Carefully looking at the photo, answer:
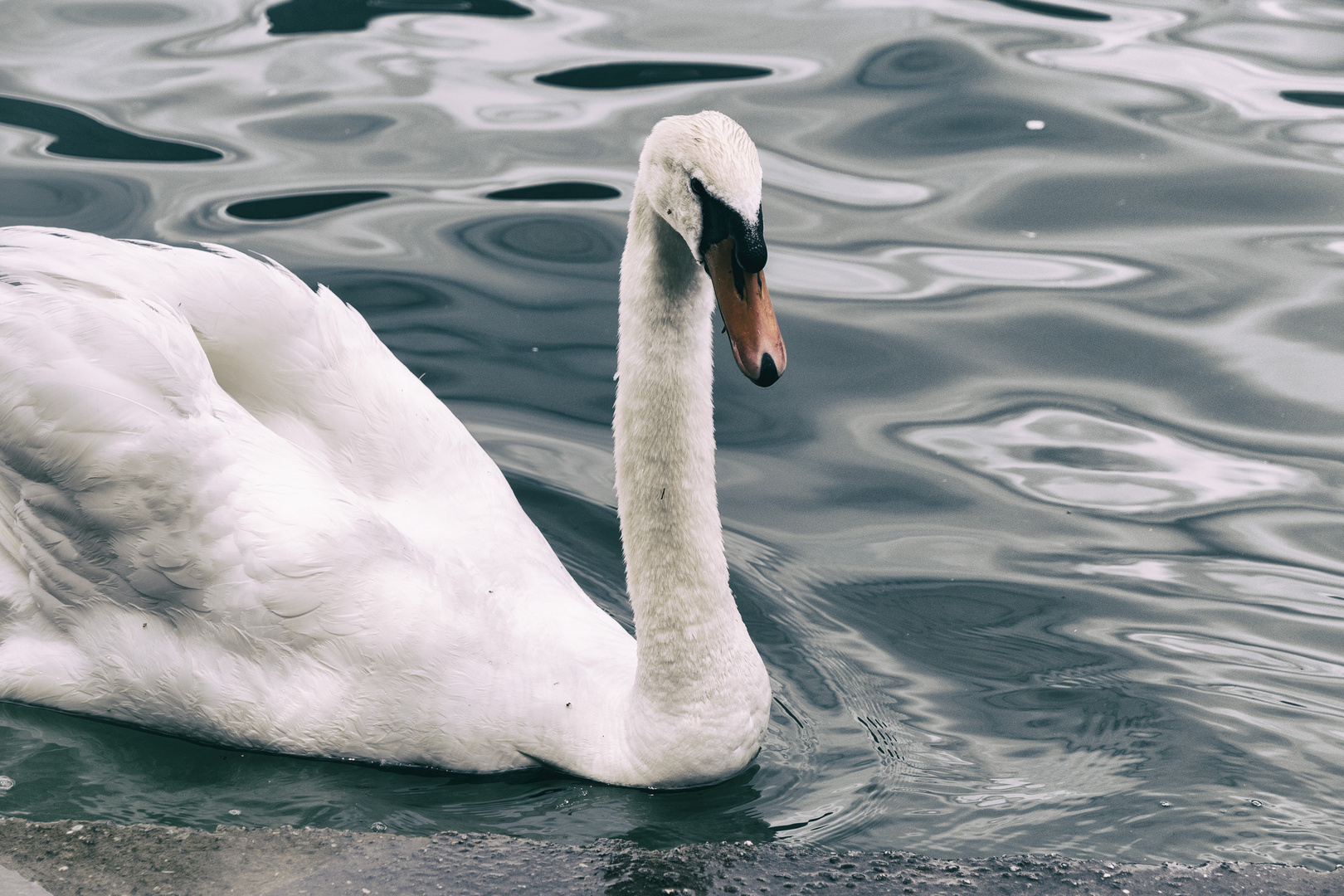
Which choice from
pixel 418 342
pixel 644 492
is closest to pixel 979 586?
pixel 644 492

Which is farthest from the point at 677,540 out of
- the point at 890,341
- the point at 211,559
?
the point at 890,341

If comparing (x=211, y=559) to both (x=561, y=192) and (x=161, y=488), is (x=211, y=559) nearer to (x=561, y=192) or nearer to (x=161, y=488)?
(x=161, y=488)

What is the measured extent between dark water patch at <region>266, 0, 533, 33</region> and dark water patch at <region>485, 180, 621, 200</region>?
246 cm

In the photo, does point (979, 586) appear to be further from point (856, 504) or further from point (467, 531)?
point (467, 531)

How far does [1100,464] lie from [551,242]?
10.0ft

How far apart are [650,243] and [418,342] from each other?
3.29m

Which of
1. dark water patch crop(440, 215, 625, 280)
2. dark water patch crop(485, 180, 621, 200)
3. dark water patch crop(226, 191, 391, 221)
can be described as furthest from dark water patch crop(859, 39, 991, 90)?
dark water patch crop(226, 191, 391, 221)

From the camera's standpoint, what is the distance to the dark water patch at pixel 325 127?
29.2ft

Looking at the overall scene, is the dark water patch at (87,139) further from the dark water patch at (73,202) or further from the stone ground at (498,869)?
the stone ground at (498,869)

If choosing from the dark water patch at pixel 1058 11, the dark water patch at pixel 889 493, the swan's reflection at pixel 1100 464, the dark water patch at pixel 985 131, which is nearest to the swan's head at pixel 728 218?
the dark water patch at pixel 889 493

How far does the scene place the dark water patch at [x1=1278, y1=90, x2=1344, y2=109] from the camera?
29.6 ft

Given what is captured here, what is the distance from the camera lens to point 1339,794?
4219 mm

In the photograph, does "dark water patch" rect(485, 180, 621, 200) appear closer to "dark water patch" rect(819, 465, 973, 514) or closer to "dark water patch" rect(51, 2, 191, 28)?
"dark water patch" rect(819, 465, 973, 514)

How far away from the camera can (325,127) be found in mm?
8992
